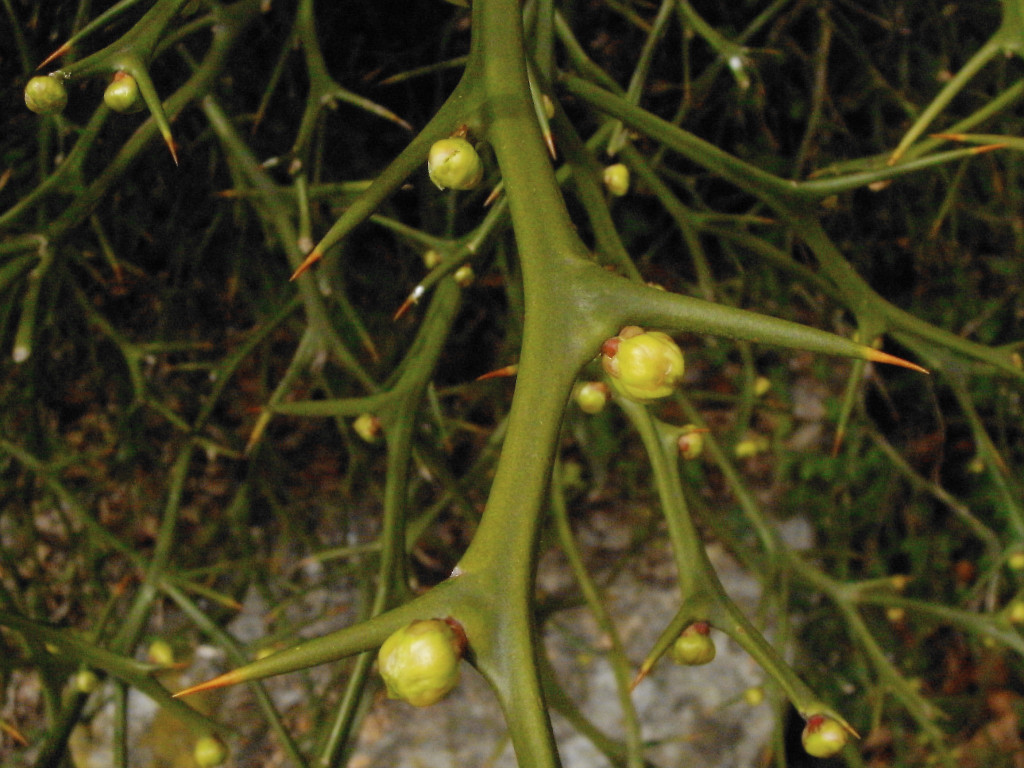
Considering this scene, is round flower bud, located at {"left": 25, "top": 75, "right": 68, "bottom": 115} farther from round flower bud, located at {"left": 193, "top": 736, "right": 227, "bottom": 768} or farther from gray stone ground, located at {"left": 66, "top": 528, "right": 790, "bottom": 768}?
gray stone ground, located at {"left": 66, "top": 528, "right": 790, "bottom": 768}

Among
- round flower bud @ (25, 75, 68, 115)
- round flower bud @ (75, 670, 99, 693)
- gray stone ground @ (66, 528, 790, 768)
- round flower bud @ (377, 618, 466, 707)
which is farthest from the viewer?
gray stone ground @ (66, 528, 790, 768)

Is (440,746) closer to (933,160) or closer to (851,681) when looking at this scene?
(851,681)

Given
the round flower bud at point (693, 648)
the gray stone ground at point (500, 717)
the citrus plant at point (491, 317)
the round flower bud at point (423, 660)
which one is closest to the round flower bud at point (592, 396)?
the citrus plant at point (491, 317)

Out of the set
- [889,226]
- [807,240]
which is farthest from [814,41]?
[807,240]

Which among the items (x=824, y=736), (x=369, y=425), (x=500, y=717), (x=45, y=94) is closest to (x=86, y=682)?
(x=369, y=425)

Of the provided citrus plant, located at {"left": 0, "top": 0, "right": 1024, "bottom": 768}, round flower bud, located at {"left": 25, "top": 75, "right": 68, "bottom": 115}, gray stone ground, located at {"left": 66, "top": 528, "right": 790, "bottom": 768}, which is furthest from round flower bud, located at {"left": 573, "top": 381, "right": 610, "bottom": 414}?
gray stone ground, located at {"left": 66, "top": 528, "right": 790, "bottom": 768}

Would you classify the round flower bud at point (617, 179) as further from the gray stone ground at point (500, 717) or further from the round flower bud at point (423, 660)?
the gray stone ground at point (500, 717)

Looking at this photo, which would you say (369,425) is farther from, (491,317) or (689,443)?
(491,317)
